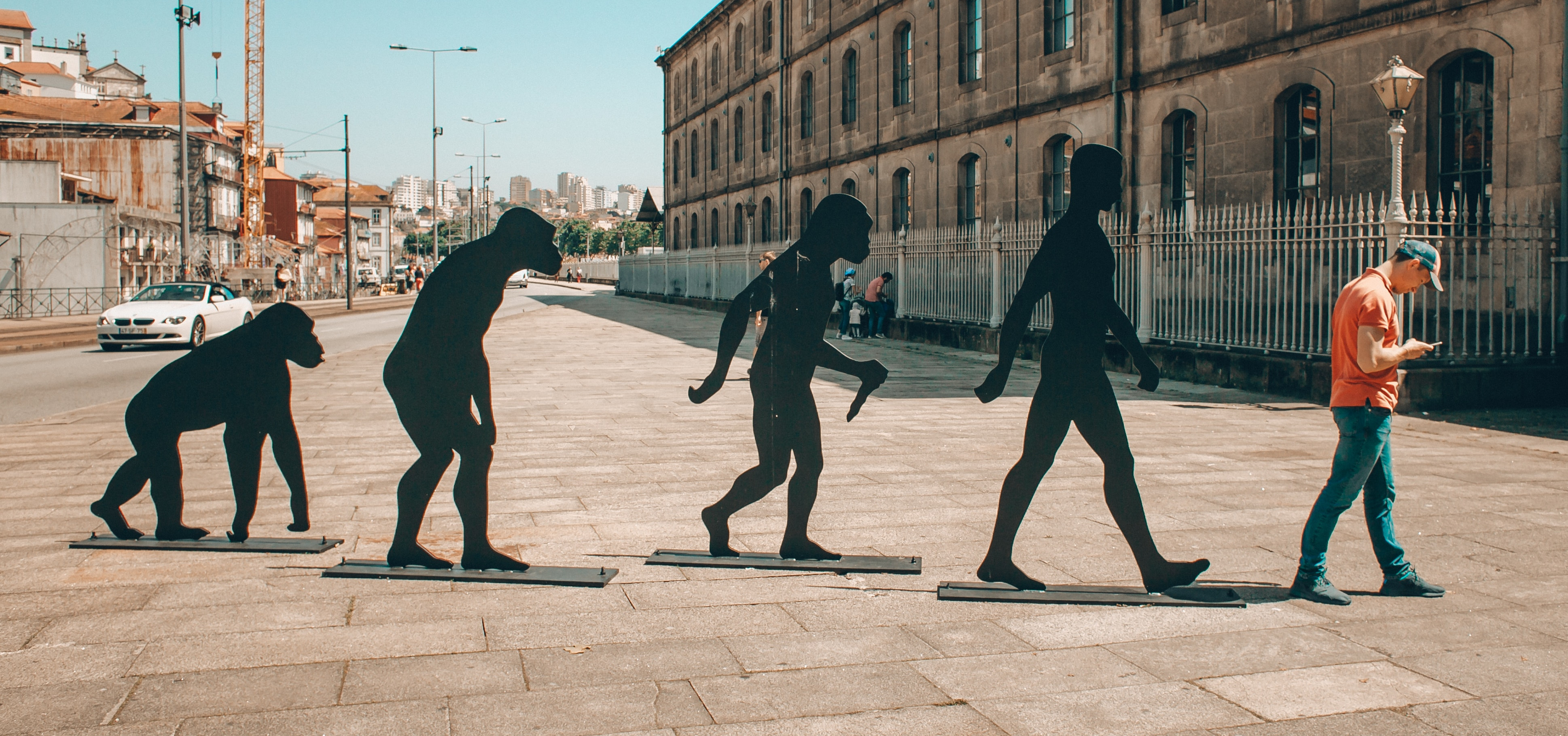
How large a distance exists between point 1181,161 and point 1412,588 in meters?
15.4

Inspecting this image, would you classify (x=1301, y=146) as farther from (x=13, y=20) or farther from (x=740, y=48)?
(x=13, y=20)

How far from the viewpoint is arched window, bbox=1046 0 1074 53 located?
70.9ft

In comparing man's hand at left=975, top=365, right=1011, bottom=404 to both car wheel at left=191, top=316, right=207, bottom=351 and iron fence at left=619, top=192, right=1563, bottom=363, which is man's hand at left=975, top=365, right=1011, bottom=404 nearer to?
iron fence at left=619, top=192, right=1563, bottom=363

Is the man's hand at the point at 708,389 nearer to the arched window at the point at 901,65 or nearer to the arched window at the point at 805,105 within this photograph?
the arched window at the point at 901,65

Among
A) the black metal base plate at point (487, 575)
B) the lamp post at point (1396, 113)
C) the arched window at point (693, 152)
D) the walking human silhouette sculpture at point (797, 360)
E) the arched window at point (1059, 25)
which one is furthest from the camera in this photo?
the arched window at point (693, 152)

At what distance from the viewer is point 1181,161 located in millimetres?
19062

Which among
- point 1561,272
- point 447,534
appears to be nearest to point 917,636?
point 447,534

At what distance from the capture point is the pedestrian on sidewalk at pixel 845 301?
23656 mm

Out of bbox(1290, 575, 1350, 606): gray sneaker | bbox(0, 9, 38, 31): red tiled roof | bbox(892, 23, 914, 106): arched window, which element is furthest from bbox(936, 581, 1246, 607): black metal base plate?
bbox(0, 9, 38, 31): red tiled roof

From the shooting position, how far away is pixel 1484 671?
397 centimetres

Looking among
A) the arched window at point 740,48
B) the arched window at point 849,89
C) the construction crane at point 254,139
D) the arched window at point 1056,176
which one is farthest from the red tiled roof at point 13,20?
the arched window at point 1056,176

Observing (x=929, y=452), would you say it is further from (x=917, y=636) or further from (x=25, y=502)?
(x=25, y=502)

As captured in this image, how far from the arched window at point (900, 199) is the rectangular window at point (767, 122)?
1084 cm

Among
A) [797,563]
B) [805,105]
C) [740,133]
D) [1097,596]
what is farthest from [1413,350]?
[740,133]
